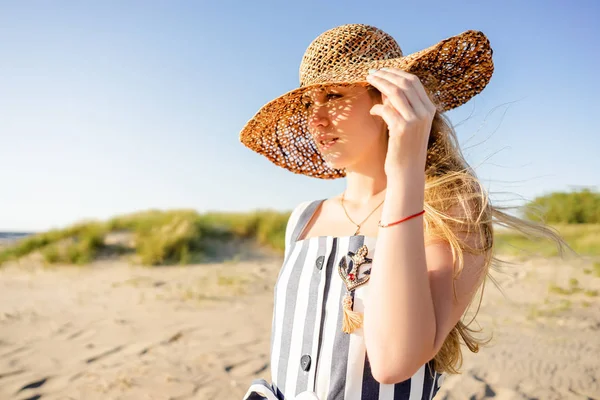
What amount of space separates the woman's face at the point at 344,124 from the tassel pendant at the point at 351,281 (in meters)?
0.36

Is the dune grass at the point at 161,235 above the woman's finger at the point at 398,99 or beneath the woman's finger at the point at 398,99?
beneath

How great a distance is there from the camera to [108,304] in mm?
6547

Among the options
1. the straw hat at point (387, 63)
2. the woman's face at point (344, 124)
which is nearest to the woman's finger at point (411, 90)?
the straw hat at point (387, 63)

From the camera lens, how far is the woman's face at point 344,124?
1.60 meters

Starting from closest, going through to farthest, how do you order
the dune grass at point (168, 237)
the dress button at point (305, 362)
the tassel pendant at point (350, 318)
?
1. the tassel pendant at point (350, 318)
2. the dress button at point (305, 362)
3. the dune grass at point (168, 237)

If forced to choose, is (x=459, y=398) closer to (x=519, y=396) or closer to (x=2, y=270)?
(x=519, y=396)

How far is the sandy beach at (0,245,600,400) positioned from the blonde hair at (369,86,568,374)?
3.03 ft

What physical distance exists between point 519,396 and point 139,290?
18.2 feet

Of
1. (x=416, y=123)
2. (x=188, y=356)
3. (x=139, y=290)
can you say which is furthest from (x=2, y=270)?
(x=416, y=123)

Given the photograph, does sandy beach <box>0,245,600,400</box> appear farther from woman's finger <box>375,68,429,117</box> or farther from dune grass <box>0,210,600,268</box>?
woman's finger <box>375,68,429,117</box>

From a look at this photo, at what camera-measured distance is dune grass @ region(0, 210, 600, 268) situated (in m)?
8.91

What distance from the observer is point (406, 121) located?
3.80ft

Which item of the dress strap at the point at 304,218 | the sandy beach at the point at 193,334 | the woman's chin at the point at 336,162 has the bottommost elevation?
the sandy beach at the point at 193,334

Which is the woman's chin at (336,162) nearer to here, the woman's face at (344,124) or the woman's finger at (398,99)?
the woman's face at (344,124)
